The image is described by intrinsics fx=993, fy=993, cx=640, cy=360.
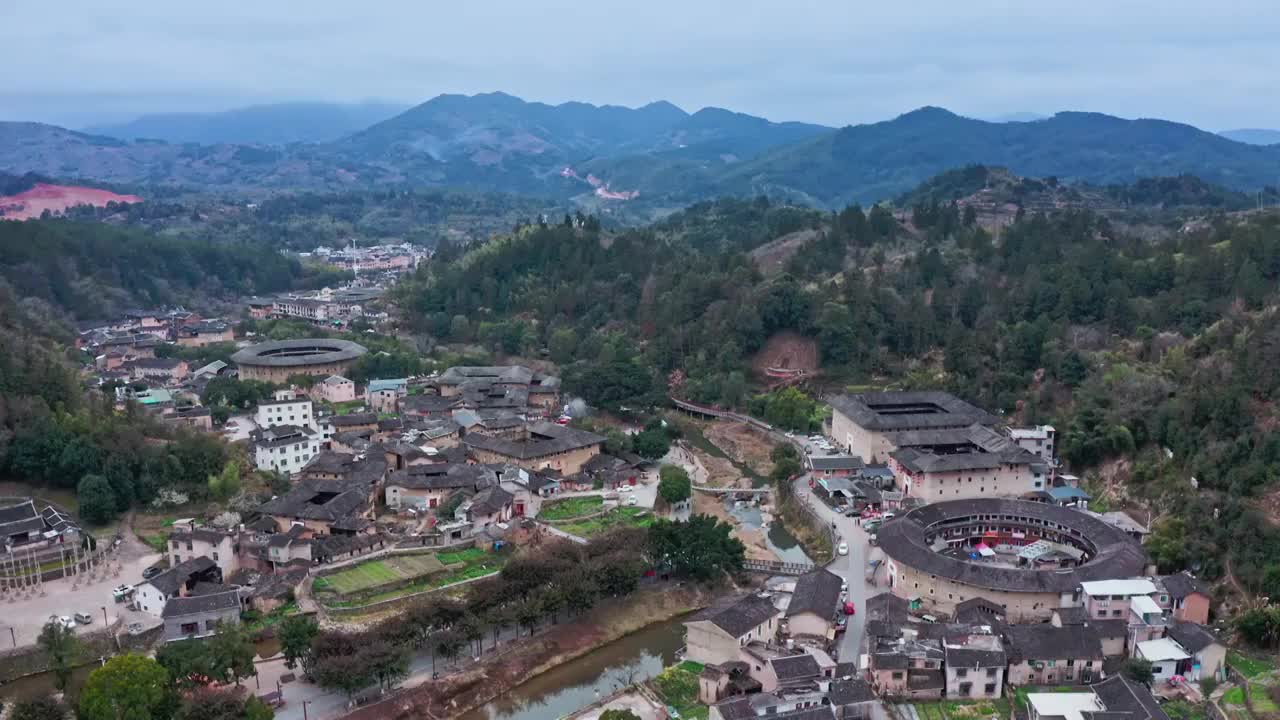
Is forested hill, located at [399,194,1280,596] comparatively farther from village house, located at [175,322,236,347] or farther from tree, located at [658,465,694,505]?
tree, located at [658,465,694,505]

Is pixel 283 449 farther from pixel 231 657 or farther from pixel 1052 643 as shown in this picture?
pixel 1052 643

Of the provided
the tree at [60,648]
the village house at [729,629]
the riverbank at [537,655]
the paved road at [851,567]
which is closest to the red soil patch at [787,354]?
the paved road at [851,567]

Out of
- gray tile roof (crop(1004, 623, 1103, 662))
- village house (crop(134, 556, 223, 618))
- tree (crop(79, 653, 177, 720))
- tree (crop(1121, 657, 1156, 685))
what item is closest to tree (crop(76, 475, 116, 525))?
village house (crop(134, 556, 223, 618))

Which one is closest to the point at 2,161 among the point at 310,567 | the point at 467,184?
the point at 467,184

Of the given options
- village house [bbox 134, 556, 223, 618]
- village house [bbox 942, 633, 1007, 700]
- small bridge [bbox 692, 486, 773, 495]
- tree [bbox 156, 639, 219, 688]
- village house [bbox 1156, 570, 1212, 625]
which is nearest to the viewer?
tree [bbox 156, 639, 219, 688]

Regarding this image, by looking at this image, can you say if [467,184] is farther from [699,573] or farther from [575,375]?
[699,573]

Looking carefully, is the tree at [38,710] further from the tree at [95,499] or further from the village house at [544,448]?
the village house at [544,448]
